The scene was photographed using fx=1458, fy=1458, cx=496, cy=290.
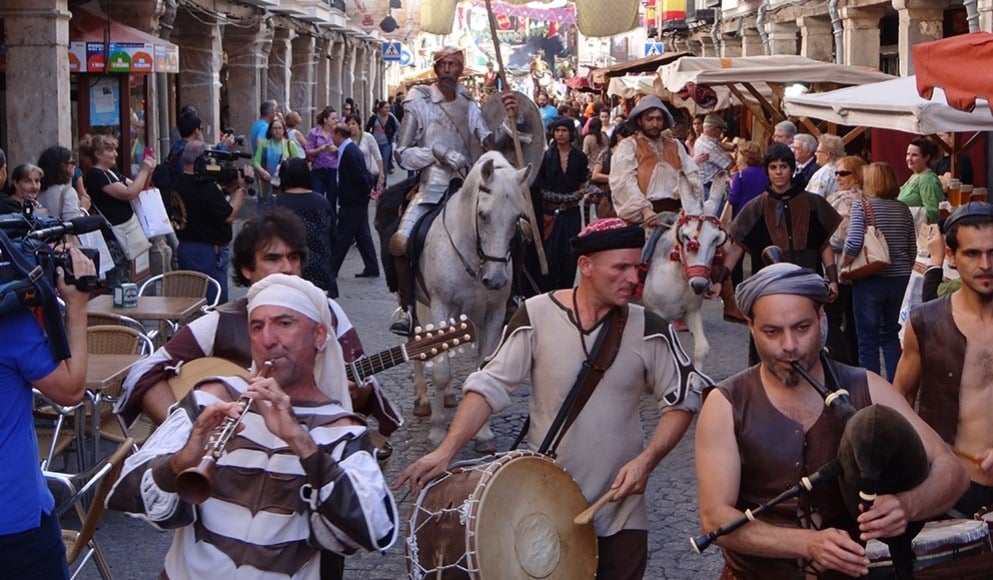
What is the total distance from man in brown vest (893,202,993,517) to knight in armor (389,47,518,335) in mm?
5043

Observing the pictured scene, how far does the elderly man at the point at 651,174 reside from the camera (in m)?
11.0

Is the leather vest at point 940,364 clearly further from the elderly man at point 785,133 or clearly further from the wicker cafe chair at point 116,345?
the elderly man at point 785,133

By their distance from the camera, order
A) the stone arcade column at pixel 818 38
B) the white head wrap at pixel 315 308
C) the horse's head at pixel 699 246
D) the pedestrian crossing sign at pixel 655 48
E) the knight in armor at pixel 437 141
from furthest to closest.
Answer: the pedestrian crossing sign at pixel 655 48 → the stone arcade column at pixel 818 38 → the horse's head at pixel 699 246 → the knight in armor at pixel 437 141 → the white head wrap at pixel 315 308

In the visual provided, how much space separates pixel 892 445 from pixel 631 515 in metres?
1.61

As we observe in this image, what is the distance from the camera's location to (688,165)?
11.1m

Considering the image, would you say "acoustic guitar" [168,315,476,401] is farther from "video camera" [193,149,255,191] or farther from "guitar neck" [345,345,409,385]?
"video camera" [193,149,255,191]

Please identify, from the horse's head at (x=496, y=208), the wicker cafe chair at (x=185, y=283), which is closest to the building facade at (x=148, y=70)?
the wicker cafe chair at (x=185, y=283)

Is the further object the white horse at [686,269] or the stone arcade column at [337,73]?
the stone arcade column at [337,73]

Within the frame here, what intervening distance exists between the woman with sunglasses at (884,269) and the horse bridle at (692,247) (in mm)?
1026

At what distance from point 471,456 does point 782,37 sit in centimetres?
2575

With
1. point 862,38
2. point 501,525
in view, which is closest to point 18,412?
point 501,525

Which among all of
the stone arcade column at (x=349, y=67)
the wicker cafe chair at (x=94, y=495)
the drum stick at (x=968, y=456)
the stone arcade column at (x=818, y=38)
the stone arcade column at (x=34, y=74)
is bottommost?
the wicker cafe chair at (x=94, y=495)

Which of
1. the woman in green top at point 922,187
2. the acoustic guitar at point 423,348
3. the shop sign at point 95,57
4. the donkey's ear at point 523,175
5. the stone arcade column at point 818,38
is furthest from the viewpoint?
the stone arcade column at point 818,38

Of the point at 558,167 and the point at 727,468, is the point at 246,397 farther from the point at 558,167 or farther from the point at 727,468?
the point at 558,167
